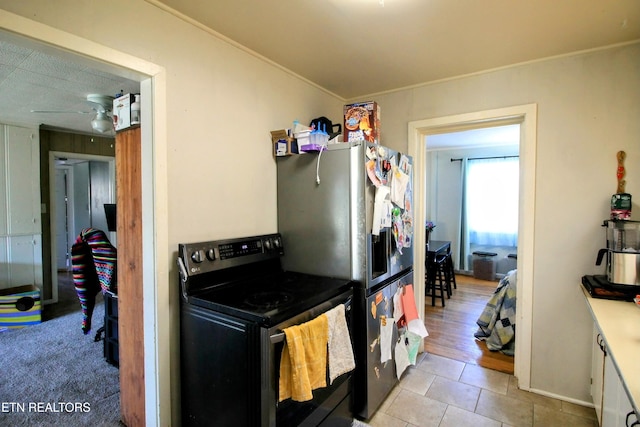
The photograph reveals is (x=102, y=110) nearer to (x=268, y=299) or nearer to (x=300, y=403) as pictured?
(x=268, y=299)

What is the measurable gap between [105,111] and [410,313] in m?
3.41

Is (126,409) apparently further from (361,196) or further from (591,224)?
(591,224)

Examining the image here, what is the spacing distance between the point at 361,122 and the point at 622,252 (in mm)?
1747

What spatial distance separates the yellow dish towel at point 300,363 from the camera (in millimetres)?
1322

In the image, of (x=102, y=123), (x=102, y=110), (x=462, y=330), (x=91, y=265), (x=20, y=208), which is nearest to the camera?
(x=91, y=265)

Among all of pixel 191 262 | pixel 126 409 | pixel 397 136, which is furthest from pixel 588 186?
pixel 126 409

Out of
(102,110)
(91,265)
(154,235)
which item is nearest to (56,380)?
(91,265)

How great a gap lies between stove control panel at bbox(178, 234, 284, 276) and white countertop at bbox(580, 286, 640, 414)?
1.68 metres

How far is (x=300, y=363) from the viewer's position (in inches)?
52.3

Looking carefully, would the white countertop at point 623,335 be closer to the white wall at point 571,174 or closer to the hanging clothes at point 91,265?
the white wall at point 571,174

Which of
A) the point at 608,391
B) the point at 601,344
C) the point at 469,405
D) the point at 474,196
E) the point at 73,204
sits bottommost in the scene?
the point at 469,405

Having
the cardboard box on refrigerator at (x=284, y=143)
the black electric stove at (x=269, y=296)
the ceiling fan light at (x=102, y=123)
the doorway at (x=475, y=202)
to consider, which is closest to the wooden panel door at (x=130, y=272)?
the black electric stove at (x=269, y=296)

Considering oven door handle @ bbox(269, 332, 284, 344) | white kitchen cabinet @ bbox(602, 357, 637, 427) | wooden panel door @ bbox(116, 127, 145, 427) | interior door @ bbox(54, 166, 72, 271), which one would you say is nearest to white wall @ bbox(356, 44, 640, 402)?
white kitchen cabinet @ bbox(602, 357, 637, 427)

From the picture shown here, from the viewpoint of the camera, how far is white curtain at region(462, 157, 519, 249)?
5387mm
